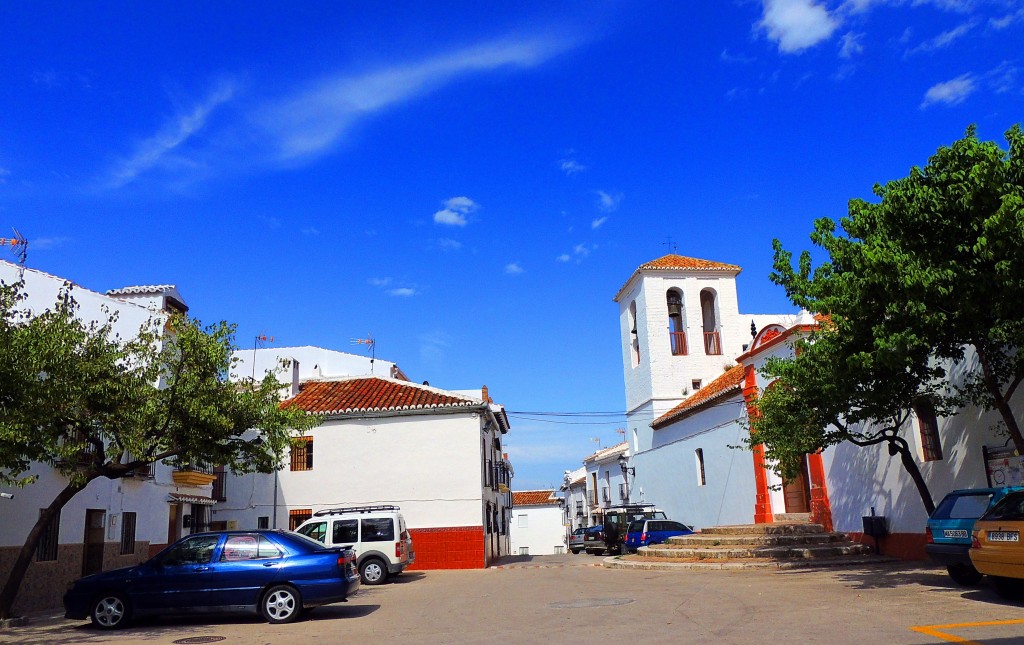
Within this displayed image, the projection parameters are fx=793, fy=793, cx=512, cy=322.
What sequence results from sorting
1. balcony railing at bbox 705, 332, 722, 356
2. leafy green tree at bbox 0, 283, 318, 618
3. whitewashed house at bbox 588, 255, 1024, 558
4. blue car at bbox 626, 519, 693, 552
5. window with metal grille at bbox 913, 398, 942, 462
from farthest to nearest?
balcony railing at bbox 705, 332, 722, 356 → blue car at bbox 626, 519, 693, 552 → window with metal grille at bbox 913, 398, 942, 462 → whitewashed house at bbox 588, 255, 1024, 558 → leafy green tree at bbox 0, 283, 318, 618

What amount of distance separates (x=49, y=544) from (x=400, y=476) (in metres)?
11.5

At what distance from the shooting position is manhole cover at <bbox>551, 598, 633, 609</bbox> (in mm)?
12625

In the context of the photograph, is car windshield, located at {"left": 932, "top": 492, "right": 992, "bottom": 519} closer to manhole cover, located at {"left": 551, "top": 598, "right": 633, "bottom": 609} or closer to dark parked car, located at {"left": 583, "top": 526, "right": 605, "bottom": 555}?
manhole cover, located at {"left": 551, "top": 598, "right": 633, "bottom": 609}

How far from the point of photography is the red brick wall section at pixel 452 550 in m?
24.9

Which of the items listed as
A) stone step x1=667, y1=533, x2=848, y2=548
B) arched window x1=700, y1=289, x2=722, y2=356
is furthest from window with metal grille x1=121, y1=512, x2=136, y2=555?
arched window x1=700, y1=289, x2=722, y2=356

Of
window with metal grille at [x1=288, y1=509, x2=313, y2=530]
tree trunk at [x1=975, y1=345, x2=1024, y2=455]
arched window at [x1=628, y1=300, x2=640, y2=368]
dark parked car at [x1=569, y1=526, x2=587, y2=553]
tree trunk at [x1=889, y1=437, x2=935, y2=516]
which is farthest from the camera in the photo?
arched window at [x1=628, y1=300, x2=640, y2=368]

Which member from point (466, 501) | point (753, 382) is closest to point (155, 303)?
point (466, 501)

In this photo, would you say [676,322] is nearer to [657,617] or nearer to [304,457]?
[304,457]

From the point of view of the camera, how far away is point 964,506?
12836mm

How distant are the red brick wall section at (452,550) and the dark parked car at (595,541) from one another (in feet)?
37.8

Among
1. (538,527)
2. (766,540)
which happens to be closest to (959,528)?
(766,540)

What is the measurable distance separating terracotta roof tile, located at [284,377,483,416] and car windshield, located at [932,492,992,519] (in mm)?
15217

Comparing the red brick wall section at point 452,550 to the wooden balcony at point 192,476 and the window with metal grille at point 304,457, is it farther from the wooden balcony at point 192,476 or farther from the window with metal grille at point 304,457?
the wooden balcony at point 192,476

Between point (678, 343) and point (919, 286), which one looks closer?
point (919, 286)
